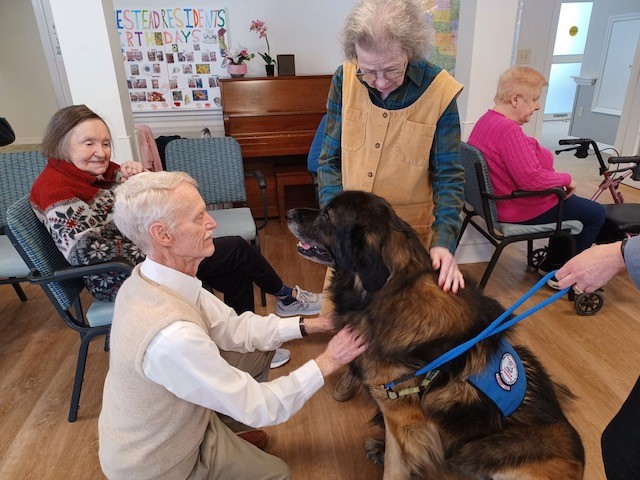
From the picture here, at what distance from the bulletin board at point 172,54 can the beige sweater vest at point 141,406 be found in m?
3.89

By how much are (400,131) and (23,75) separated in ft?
20.1

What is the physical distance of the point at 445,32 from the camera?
12.3ft

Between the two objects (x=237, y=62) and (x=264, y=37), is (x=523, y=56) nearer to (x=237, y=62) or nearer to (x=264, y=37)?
(x=264, y=37)

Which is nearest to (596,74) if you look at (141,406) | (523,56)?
(523,56)

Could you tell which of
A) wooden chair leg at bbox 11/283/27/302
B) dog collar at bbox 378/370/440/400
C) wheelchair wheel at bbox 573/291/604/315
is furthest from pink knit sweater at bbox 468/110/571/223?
wooden chair leg at bbox 11/283/27/302

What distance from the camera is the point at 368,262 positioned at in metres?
1.17

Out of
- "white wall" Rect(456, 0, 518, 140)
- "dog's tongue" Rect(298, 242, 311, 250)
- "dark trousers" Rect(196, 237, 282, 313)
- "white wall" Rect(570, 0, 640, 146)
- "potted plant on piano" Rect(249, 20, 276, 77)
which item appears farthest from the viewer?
"white wall" Rect(570, 0, 640, 146)

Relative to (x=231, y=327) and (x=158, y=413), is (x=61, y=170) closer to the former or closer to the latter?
(x=231, y=327)

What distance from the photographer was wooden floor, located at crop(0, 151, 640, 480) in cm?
164

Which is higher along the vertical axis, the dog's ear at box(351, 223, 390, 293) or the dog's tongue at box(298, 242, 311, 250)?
the dog's ear at box(351, 223, 390, 293)

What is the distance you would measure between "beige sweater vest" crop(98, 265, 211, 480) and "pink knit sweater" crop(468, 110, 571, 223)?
2075mm

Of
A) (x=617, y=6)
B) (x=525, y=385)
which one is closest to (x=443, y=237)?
(x=525, y=385)

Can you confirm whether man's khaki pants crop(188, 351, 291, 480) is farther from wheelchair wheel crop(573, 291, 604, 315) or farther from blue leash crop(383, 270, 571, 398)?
wheelchair wheel crop(573, 291, 604, 315)

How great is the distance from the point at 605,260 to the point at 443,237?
1.93 feet
